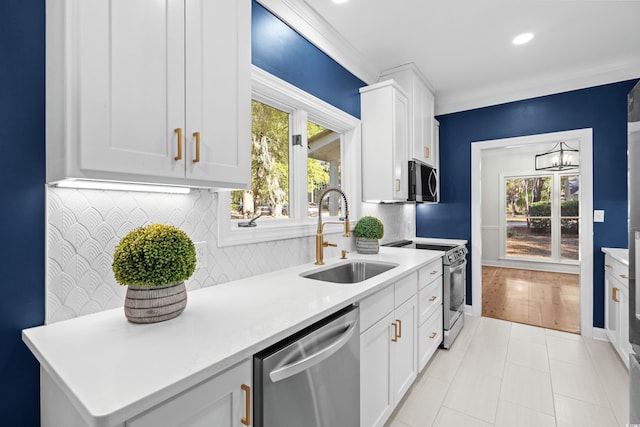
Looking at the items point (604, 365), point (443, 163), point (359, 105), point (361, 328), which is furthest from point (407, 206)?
point (361, 328)

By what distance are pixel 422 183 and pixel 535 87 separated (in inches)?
66.5

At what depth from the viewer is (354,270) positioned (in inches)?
90.4

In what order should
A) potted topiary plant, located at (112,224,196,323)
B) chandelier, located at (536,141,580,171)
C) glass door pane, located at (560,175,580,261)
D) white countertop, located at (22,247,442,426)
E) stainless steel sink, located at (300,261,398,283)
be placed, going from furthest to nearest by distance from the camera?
glass door pane, located at (560,175,580,261) < chandelier, located at (536,141,580,171) < stainless steel sink, located at (300,261,398,283) < potted topiary plant, located at (112,224,196,323) < white countertop, located at (22,247,442,426)

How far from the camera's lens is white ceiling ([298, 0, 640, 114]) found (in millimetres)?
2182

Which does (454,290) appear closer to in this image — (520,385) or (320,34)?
(520,385)

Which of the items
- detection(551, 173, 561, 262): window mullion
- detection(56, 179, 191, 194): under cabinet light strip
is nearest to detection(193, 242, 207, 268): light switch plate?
detection(56, 179, 191, 194): under cabinet light strip

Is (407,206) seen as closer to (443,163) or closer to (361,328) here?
(443,163)

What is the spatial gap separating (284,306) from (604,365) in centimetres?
295

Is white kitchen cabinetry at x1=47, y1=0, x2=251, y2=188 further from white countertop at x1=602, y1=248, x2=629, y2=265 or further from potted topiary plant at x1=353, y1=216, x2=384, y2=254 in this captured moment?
white countertop at x1=602, y1=248, x2=629, y2=265

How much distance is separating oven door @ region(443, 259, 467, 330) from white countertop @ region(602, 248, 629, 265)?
1.18 metres

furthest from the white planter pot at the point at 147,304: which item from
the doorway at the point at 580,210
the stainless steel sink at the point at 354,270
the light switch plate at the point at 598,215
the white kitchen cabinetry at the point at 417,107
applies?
the light switch plate at the point at 598,215

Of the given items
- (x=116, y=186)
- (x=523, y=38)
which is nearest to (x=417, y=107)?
(x=523, y=38)

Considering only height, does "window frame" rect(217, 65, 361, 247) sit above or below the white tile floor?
above

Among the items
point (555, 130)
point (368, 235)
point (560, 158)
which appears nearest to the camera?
point (368, 235)
